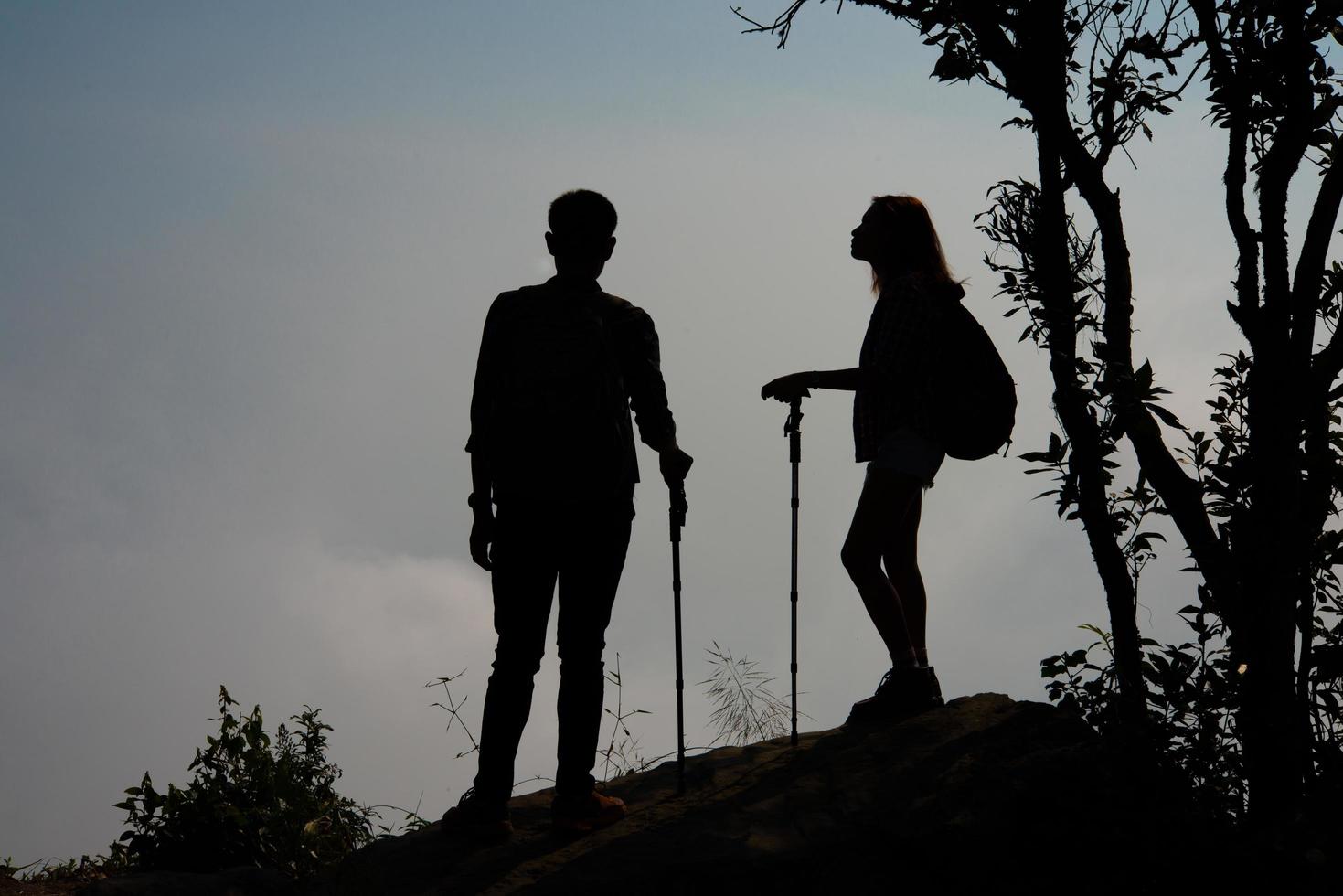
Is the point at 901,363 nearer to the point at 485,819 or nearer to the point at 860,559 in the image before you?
the point at 860,559

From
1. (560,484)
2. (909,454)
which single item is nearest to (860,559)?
(909,454)

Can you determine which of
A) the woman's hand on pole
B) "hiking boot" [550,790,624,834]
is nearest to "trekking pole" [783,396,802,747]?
the woman's hand on pole

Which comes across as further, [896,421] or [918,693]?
[918,693]

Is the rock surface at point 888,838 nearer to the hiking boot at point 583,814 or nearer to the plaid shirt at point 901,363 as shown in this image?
the hiking boot at point 583,814

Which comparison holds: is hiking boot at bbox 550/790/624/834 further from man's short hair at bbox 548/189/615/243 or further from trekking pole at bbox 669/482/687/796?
man's short hair at bbox 548/189/615/243

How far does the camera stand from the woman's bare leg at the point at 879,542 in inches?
233

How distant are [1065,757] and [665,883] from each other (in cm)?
172

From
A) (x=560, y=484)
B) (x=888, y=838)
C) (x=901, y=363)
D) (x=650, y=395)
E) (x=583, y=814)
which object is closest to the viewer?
Answer: (x=888, y=838)

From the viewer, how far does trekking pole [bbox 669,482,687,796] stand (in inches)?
232

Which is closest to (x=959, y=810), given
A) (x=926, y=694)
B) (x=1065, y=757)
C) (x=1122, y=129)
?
(x=1065, y=757)

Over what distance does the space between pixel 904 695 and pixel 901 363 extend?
61.8 inches

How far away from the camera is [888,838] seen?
5.26m

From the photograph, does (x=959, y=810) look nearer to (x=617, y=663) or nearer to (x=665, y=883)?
(x=665, y=883)

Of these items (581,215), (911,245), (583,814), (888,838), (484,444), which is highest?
(911,245)
